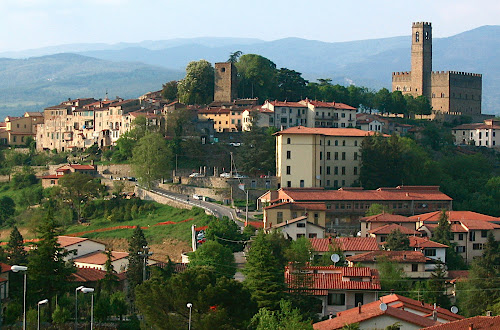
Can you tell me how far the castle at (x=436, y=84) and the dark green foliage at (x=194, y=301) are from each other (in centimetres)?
7701

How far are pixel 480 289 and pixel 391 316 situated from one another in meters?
13.3

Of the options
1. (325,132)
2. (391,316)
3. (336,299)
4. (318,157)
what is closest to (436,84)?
(325,132)

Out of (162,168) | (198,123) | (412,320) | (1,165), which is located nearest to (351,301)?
(412,320)

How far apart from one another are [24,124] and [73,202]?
90.0 feet

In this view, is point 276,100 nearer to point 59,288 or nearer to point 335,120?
point 335,120

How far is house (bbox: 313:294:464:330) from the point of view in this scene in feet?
124

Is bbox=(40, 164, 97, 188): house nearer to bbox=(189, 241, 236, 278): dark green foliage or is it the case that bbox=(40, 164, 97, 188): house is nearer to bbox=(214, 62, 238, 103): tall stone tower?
bbox=(214, 62, 238, 103): tall stone tower

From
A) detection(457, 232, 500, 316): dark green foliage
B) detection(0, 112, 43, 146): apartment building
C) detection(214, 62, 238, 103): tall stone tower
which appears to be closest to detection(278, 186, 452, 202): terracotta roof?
detection(457, 232, 500, 316): dark green foliage

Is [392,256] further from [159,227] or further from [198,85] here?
[198,85]

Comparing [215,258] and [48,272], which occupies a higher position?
[48,272]

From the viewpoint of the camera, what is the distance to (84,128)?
3893 inches

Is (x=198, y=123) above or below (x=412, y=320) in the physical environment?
above

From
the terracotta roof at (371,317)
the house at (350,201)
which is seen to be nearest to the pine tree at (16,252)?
the house at (350,201)

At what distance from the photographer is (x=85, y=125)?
325ft
